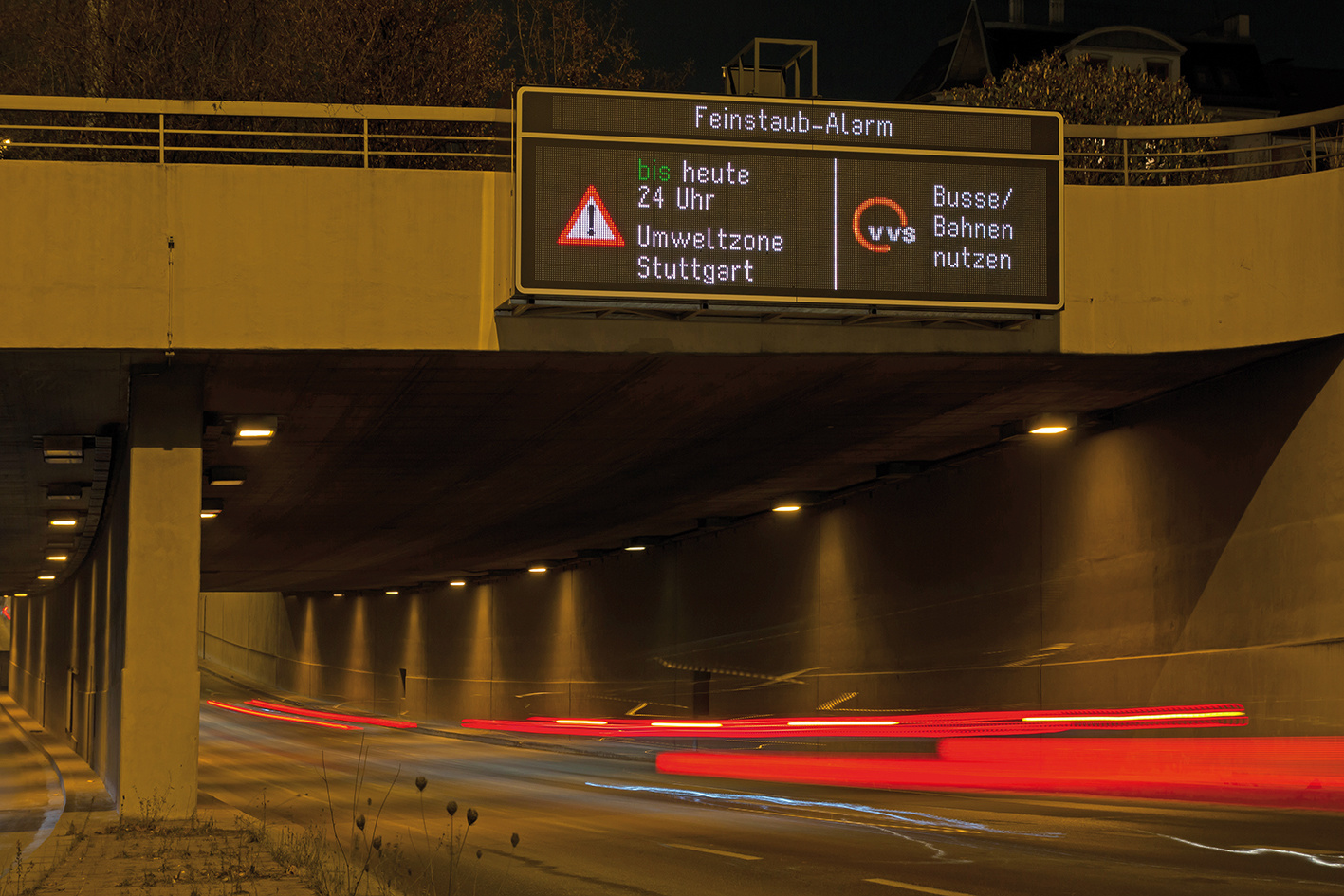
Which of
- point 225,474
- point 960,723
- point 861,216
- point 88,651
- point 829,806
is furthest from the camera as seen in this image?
point 88,651

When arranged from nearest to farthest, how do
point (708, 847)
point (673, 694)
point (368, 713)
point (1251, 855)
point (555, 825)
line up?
point (1251, 855), point (708, 847), point (555, 825), point (673, 694), point (368, 713)

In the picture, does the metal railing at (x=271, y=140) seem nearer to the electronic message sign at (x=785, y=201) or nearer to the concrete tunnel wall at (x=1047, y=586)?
the electronic message sign at (x=785, y=201)

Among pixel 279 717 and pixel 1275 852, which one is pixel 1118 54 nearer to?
pixel 279 717

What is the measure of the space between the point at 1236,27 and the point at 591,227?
56.4 m

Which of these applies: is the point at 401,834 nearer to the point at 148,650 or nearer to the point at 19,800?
the point at 148,650

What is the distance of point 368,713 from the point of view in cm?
6056

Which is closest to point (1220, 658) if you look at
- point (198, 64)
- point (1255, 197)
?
point (1255, 197)

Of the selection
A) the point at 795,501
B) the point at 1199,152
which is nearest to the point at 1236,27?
the point at 795,501

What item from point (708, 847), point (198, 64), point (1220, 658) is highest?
point (198, 64)

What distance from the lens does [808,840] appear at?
14203 millimetres

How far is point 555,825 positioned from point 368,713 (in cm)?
4575

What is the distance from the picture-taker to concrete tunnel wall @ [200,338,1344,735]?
1630 cm

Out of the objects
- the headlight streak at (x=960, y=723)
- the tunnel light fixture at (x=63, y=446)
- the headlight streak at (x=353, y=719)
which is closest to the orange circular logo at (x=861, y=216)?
the headlight streak at (x=960, y=723)

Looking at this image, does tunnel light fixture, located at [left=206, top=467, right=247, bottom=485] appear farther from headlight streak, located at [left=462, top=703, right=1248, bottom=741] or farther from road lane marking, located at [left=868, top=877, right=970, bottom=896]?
road lane marking, located at [left=868, top=877, right=970, bottom=896]
